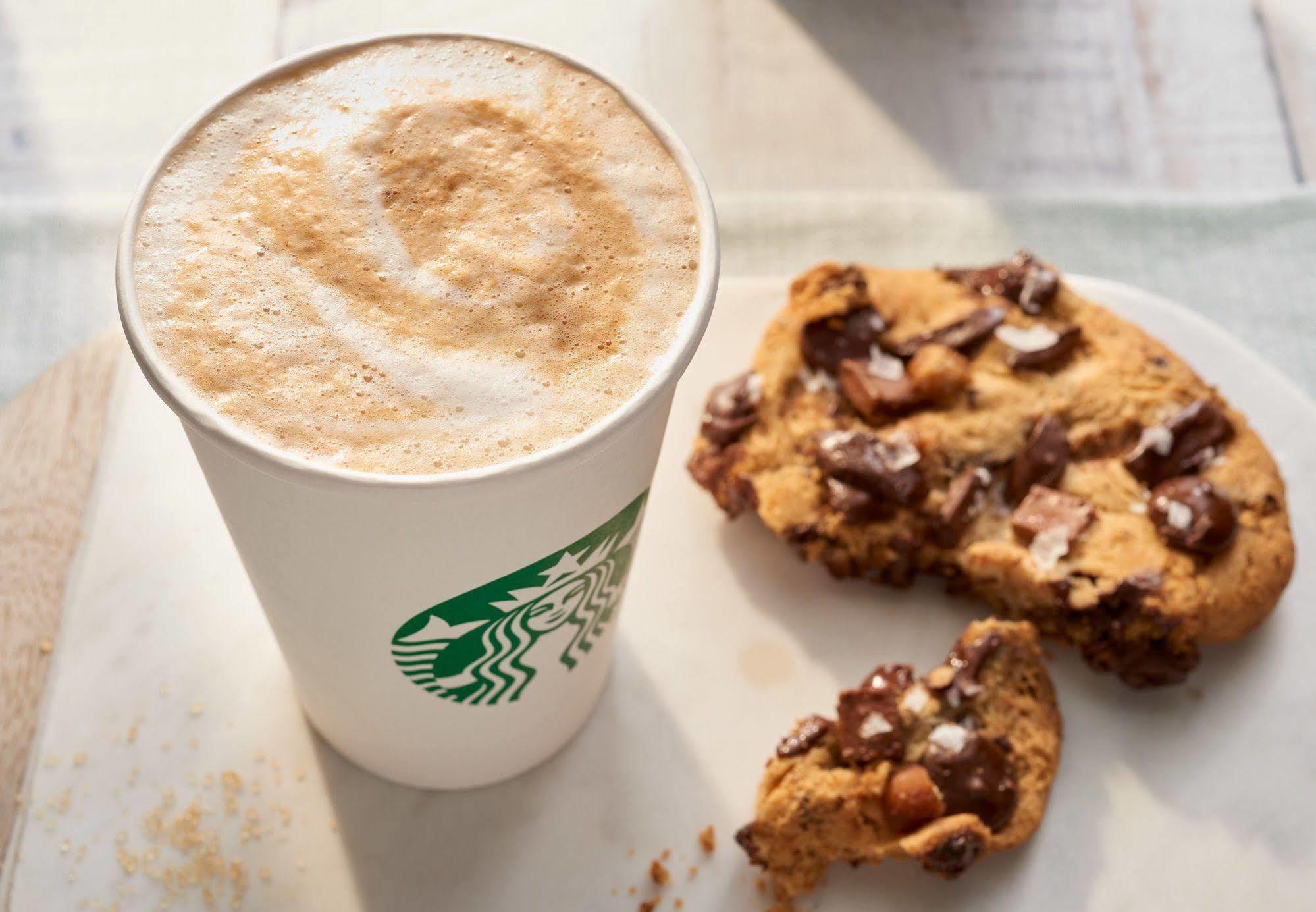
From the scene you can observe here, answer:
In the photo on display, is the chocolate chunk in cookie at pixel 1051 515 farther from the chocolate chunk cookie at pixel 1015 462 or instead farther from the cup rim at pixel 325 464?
the cup rim at pixel 325 464

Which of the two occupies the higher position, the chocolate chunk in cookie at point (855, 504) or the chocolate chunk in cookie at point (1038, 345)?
the chocolate chunk in cookie at point (1038, 345)

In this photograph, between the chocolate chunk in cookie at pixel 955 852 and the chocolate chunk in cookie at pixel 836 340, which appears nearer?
the chocolate chunk in cookie at pixel 955 852

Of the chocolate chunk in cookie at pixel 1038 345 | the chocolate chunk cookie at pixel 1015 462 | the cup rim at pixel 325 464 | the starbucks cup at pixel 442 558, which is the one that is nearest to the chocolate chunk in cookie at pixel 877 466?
the chocolate chunk cookie at pixel 1015 462

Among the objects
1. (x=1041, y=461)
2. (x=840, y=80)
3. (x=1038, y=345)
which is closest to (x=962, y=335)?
(x=1038, y=345)

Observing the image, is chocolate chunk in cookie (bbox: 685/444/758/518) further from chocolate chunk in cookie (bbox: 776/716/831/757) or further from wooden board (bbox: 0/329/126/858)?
wooden board (bbox: 0/329/126/858)

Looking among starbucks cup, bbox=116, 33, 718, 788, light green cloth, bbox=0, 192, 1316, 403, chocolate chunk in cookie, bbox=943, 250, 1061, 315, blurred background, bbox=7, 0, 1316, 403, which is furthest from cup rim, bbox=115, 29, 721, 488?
blurred background, bbox=7, 0, 1316, 403

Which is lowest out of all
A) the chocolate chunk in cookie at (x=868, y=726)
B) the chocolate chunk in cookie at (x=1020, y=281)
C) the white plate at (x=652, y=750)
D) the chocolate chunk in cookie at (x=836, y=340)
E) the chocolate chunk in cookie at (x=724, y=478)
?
the white plate at (x=652, y=750)

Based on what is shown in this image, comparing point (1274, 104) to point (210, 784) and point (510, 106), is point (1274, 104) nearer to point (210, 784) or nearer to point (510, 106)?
point (510, 106)
